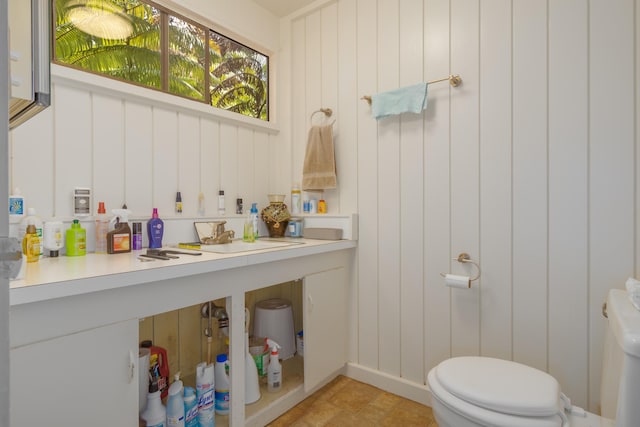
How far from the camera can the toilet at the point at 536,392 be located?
36.1 inches

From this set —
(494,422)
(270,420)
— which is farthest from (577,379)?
(270,420)

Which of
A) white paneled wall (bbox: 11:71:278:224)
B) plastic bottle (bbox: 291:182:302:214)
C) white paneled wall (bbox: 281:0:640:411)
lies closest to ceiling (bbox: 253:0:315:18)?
white paneled wall (bbox: 281:0:640:411)

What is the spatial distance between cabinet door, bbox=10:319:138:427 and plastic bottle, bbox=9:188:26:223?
66 cm

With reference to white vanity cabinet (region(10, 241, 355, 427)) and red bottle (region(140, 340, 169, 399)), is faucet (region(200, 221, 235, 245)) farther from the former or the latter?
red bottle (region(140, 340, 169, 399))

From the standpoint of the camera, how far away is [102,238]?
5.11 feet

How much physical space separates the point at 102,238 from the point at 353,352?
5.18ft

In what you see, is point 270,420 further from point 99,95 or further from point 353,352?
point 99,95

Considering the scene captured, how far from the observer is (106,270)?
1.11 m

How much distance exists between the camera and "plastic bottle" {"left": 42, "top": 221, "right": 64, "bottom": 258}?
1372mm

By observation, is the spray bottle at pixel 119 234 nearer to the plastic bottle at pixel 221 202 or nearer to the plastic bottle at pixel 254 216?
the plastic bottle at pixel 221 202

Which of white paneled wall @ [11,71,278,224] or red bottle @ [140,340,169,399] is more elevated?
white paneled wall @ [11,71,278,224]

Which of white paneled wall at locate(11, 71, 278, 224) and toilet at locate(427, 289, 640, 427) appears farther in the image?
white paneled wall at locate(11, 71, 278, 224)

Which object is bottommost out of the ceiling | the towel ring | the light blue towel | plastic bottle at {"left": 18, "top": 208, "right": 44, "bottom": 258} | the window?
plastic bottle at {"left": 18, "top": 208, "right": 44, "bottom": 258}

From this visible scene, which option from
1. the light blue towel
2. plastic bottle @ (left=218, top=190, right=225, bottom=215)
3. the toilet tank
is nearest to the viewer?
the toilet tank
